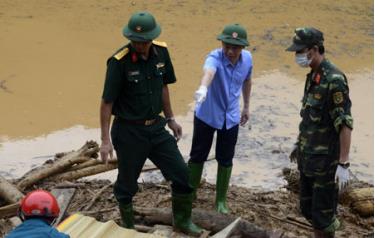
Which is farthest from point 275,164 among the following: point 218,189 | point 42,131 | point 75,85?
point 75,85

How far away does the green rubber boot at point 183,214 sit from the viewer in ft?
16.9

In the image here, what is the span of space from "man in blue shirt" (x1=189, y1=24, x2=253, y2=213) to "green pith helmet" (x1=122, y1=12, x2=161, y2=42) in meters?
0.76

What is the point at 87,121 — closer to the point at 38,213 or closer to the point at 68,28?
the point at 68,28

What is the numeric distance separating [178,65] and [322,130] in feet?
26.3

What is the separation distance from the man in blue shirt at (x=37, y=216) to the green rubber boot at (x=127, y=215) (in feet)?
5.82

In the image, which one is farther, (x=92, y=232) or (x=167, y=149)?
(x=167, y=149)

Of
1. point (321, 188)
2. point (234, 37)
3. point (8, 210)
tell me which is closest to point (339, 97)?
point (321, 188)

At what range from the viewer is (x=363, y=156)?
924 centimetres

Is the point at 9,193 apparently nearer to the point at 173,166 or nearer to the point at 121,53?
the point at 173,166

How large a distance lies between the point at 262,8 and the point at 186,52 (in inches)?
172

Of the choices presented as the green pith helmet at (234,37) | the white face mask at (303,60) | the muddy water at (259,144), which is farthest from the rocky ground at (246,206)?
the green pith helmet at (234,37)

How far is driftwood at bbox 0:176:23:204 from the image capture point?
598 centimetres

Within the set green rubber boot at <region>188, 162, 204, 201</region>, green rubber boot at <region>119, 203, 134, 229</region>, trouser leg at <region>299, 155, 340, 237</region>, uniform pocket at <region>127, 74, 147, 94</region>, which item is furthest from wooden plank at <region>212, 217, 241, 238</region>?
uniform pocket at <region>127, 74, 147, 94</region>

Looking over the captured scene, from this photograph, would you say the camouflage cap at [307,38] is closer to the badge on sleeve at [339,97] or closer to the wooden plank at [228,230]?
the badge on sleeve at [339,97]
